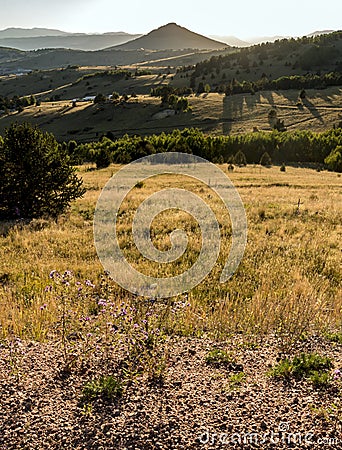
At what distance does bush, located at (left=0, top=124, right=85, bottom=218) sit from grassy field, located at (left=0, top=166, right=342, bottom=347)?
1.46 meters

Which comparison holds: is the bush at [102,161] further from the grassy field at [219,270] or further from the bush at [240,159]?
the grassy field at [219,270]

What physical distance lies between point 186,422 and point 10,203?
17.6 meters

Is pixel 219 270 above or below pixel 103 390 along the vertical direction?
below

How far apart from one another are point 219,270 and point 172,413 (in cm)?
680

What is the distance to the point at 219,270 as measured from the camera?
11.3 meters

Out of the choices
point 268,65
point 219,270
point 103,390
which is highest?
point 268,65

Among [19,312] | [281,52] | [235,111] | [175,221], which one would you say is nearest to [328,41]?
[281,52]

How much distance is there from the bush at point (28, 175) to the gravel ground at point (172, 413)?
49.6 feet

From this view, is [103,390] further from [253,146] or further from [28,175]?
[253,146]

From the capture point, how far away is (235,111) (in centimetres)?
9794

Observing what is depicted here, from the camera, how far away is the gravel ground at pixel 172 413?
430 cm

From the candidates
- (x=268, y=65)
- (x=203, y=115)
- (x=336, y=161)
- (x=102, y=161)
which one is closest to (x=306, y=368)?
(x=102, y=161)

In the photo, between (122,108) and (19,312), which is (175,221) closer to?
(19,312)

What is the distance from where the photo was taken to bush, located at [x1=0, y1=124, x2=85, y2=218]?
1920cm
